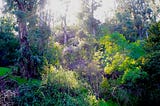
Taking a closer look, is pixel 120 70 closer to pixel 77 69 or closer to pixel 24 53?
pixel 77 69

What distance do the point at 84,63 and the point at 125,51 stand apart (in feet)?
10.5

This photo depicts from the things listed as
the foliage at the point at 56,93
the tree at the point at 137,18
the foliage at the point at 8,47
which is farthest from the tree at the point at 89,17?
the foliage at the point at 56,93

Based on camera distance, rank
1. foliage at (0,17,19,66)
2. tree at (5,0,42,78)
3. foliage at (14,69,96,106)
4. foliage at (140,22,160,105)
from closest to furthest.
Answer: foliage at (14,69,96,106)
foliage at (140,22,160,105)
tree at (5,0,42,78)
foliage at (0,17,19,66)

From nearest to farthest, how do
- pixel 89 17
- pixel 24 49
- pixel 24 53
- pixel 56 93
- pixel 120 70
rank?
pixel 56 93 → pixel 24 49 → pixel 24 53 → pixel 120 70 → pixel 89 17

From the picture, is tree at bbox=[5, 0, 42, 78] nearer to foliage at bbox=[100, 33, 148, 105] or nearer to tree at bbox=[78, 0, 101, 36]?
foliage at bbox=[100, 33, 148, 105]

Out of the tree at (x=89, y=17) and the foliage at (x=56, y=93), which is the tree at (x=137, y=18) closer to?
the tree at (x=89, y=17)

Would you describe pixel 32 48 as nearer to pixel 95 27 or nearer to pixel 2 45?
pixel 2 45

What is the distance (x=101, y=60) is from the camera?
22.2m

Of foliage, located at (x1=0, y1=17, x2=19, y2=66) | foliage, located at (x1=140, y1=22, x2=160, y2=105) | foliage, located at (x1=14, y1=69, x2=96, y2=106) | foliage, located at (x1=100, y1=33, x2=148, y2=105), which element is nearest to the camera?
foliage, located at (x1=14, y1=69, x2=96, y2=106)

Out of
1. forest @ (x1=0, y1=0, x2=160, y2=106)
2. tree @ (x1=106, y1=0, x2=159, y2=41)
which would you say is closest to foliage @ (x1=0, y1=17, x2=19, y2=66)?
forest @ (x1=0, y1=0, x2=160, y2=106)

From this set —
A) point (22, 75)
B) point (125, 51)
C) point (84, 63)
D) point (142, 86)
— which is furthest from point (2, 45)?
point (142, 86)

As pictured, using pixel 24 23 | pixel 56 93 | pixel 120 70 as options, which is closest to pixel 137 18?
pixel 120 70

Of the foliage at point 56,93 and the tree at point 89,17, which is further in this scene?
the tree at point 89,17

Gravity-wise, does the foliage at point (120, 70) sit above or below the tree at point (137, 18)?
below
